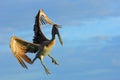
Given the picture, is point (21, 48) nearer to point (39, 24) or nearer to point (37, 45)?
point (37, 45)

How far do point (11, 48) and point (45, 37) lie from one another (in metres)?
1.27

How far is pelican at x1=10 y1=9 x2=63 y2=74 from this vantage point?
53.0 ft

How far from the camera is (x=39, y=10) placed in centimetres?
1795

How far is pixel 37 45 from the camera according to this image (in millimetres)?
16859

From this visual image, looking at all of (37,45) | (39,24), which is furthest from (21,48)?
(39,24)

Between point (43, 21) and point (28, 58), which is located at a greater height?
point (43, 21)

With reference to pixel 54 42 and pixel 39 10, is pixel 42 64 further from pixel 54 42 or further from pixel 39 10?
pixel 39 10

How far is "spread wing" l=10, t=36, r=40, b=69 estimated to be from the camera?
645 inches

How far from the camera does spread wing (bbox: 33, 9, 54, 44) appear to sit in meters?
17.2

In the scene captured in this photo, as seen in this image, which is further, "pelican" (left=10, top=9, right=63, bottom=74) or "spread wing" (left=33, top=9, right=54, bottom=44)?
"spread wing" (left=33, top=9, right=54, bottom=44)

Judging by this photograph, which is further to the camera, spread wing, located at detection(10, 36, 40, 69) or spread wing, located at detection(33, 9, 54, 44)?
spread wing, located at detection(33, 9, 54, 44)

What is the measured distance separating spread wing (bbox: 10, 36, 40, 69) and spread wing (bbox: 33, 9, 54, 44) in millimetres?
391

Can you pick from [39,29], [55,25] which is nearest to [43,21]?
[39,29]

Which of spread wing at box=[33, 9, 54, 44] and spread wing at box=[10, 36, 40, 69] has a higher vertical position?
spread wing at box=[33, 9, 54, 44]
